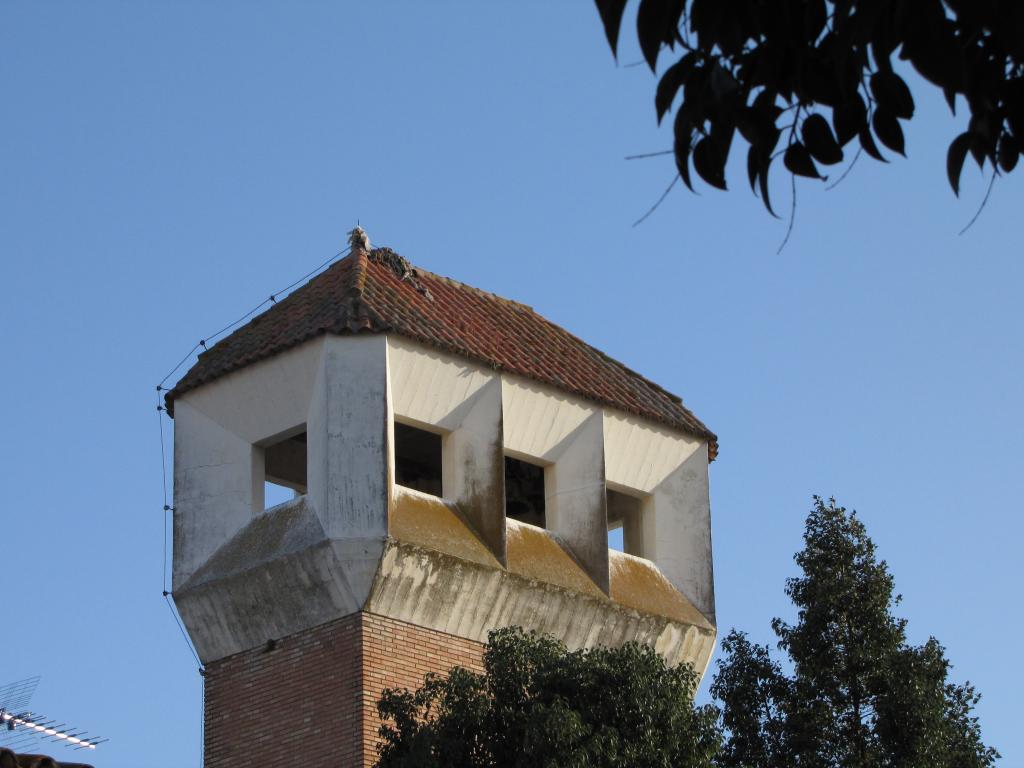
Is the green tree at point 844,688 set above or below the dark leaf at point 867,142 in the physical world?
above

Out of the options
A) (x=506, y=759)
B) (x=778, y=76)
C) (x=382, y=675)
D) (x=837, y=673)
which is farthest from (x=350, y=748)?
(x=778, y=76)

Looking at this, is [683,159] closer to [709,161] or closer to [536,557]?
[709,161]

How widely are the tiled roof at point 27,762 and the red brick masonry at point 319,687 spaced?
3080 mm

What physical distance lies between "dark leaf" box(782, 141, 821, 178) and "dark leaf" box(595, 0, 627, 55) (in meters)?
0.89

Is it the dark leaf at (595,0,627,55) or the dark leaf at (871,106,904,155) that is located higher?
the dark leaf at (595,0,627,55)

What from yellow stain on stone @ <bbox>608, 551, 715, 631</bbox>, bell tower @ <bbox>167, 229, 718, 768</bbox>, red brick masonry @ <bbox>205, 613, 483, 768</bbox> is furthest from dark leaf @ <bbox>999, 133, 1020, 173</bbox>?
yellow stain on stone @ <bbox>608, 551, 715, 631</bbox>

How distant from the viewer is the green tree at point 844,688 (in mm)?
21109

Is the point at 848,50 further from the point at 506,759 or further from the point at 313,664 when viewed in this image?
the point at 313,664

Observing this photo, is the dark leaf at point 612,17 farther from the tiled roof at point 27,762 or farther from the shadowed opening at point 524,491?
the shadowed opening at point 524,491

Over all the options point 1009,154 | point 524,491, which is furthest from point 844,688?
point 1009,154

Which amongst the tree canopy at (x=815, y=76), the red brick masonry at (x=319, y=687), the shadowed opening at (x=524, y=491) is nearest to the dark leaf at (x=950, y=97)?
the tree canopy at (x=815, y=76)

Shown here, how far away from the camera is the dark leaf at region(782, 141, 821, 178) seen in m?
7.50

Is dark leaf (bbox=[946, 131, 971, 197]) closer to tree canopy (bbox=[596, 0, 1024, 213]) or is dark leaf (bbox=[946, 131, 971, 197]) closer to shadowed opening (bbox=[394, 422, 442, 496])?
tree canopy (bbox=[596, 0, 1024, 213])

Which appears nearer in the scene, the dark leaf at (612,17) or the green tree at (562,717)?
the dark leaf at (612,17)
